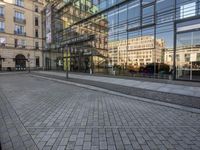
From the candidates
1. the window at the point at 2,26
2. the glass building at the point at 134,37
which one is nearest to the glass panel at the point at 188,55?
the glass building at the point at 134,37

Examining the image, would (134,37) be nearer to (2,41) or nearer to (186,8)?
(186,8)

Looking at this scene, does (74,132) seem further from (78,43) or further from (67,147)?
(78,43)

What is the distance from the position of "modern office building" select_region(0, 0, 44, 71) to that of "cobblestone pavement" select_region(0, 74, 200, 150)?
34.9 meters

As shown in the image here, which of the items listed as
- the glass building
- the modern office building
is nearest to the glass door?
the glass building

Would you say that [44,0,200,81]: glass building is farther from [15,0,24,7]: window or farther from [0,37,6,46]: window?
[15,0,24,7]: window

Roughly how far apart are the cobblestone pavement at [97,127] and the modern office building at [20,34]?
1375 inches

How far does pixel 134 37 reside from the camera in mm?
18828

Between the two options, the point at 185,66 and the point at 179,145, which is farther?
the point at 185,66

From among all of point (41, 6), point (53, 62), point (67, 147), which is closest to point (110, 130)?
point (67, 147)

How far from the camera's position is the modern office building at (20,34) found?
41.0 meters

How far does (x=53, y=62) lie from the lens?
36531 millimetres

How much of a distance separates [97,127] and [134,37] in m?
15.8

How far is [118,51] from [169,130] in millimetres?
16608

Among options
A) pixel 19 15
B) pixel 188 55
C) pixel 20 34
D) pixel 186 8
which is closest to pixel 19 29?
pixel 20 34
